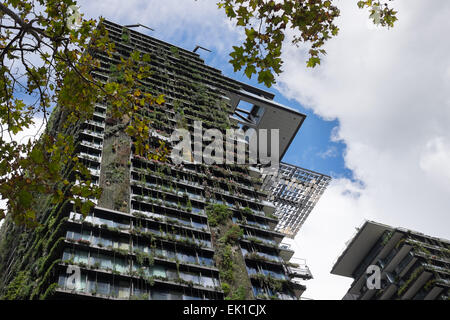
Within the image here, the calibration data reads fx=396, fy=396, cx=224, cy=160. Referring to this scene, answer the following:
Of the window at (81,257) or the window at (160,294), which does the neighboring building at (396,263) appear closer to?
the window at (160,294)

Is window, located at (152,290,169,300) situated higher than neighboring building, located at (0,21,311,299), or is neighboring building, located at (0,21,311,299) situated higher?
neighboring building, located at (0,21,311,299)

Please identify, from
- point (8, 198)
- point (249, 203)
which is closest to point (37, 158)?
point (8, 198)

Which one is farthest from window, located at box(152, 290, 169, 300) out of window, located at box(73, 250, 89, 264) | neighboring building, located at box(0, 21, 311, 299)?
window, located at box(73, 250, 89, 264)

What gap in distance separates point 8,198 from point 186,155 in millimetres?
25089

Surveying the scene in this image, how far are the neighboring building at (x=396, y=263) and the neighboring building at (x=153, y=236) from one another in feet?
51.7

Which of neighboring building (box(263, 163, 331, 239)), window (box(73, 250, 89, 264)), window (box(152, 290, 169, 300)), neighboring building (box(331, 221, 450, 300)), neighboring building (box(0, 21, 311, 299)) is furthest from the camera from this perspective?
neighboring building (box(263, 163, 331, 239))

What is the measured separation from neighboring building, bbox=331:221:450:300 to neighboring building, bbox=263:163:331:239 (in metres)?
15.2

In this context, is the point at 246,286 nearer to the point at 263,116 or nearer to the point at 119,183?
the point at 119,183

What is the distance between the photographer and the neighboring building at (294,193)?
64.5 metres

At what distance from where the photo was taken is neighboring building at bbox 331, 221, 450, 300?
42.2 metres

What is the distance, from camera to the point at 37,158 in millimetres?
7289

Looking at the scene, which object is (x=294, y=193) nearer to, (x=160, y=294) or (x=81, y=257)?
(x=160, y=294)

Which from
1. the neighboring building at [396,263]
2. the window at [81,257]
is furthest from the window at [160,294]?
the neighboring building at [396,263]

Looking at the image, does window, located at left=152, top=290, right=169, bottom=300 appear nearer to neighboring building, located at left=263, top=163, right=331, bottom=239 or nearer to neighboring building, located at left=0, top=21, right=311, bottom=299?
neighboring building, located at left=0, top=21, right=311, bottom=299
